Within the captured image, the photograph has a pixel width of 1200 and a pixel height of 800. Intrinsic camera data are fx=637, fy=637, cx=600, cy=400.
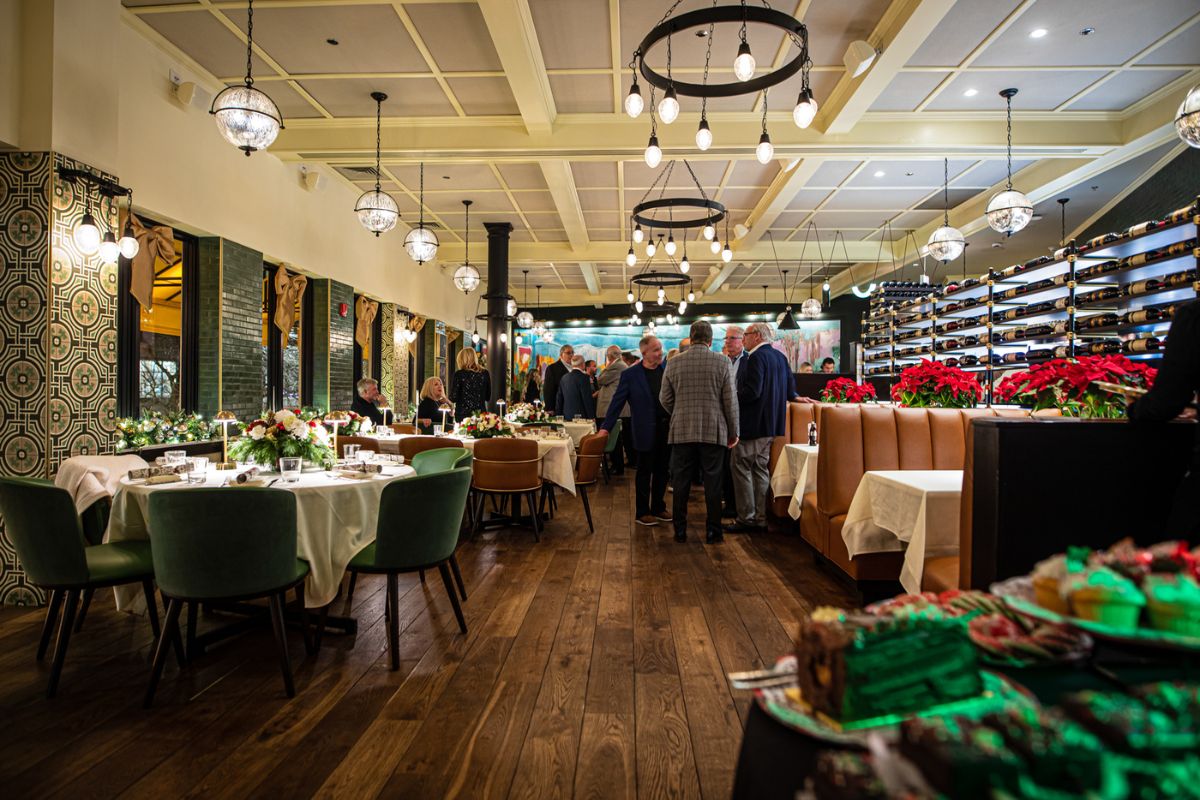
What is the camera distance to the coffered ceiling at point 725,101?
5121 millimetres

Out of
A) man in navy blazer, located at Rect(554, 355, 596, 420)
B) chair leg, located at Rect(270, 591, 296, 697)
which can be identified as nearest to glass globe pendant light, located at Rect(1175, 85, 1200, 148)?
chair leg, located at Rect(270, 591, 296, 697)

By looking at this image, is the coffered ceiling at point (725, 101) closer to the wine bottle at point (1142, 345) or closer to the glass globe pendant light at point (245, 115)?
the glass globe pendant light at point (245, 115)

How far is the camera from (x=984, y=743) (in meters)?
0.62

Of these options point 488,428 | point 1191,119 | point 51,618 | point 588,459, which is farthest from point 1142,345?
point 51,618

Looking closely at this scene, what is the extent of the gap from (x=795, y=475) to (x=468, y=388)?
12.2 ft

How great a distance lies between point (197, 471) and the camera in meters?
3.30

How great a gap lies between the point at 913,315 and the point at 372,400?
913 centimetres

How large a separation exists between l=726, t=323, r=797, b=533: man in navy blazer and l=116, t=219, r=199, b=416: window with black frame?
527 cm

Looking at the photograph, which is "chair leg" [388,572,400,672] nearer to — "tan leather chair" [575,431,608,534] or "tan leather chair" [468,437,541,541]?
"tan leather chair" [468,437,541,541]

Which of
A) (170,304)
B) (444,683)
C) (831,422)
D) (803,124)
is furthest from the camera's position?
(170,304)

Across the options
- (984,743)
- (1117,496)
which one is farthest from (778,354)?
(984,743)

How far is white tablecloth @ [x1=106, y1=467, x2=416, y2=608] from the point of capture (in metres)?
3.02

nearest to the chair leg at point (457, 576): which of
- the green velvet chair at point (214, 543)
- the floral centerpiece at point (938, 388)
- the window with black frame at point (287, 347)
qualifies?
the green velvet chair at point (214, 543)

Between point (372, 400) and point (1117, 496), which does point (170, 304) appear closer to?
point (372, 400)
